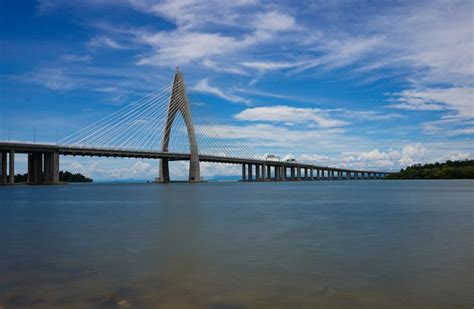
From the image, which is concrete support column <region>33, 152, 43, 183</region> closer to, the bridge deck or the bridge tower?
the bridge deck

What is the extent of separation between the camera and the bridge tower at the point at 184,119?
272 feet

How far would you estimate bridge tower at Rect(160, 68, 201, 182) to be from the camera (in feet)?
272

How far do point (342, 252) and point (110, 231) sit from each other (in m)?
9.18

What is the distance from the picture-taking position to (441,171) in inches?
5433

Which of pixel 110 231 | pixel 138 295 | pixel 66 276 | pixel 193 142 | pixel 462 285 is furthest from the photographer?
pixel 193 142

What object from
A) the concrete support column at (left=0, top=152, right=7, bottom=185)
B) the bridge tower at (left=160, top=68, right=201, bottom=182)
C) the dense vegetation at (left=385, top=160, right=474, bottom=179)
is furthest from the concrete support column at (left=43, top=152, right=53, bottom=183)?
the dense vegetation at (left=385, top=160, right=474, bottom=179)

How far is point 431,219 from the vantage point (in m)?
20.9

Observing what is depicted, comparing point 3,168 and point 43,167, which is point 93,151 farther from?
point 3,168

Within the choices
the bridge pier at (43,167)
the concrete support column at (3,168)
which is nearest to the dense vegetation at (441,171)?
the bridge pier at (43,167)

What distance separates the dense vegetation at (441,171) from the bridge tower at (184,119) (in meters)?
83.7

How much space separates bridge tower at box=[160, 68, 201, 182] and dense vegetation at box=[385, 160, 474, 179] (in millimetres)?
83692

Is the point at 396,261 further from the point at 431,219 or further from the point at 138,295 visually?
the point at 431,219

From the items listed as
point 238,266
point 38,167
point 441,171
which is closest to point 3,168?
point 38,167

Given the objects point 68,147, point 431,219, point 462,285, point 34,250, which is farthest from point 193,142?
point 462,285
